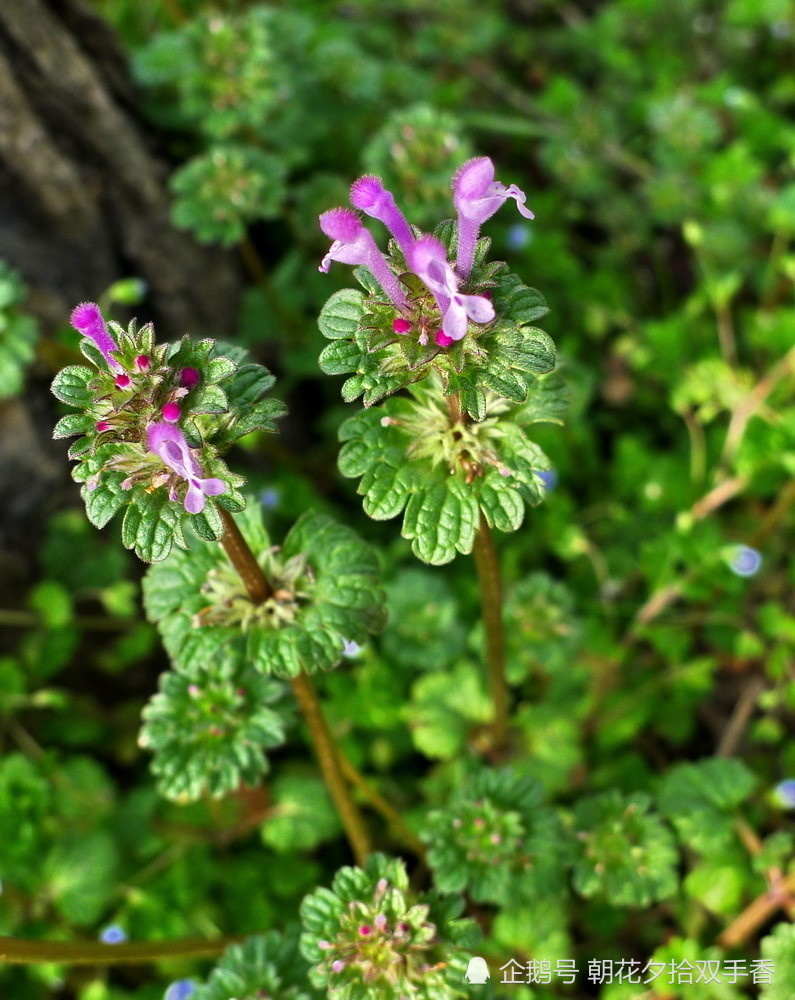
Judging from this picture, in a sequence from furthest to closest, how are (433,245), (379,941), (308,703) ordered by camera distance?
(308,703) → (379,941) → (433,245)

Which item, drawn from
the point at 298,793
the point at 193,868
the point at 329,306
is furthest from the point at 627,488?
the point at 329,306

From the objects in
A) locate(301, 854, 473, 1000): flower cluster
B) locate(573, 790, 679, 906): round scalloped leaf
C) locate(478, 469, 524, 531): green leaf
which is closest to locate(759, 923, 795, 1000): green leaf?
locate(573, 790, 679, 906): round scalloped leaf

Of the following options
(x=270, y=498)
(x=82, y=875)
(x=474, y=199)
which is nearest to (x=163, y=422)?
(x=474, y=199)

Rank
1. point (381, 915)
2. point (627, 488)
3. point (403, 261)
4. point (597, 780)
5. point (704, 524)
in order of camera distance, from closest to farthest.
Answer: point (403, 261) < point (381, 915) < point (597, 780) < point (704, 524) < point (627, 488)

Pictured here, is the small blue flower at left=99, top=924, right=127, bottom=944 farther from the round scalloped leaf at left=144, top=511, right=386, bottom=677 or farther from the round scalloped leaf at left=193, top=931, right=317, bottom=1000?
the round scalloped leaf at left=144, top=511, right=386, bottom=677

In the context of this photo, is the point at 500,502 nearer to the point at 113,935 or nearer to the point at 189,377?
the point at 189,377

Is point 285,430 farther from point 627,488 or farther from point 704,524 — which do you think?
point 704,524

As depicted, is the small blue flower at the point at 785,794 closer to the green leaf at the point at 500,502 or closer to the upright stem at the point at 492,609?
the upright stem at the point at 492,609

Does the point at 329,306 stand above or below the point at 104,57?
Answer: below
